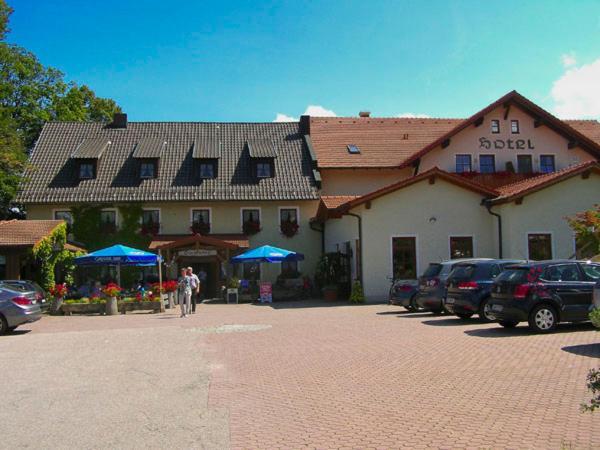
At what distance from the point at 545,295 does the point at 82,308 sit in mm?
16708

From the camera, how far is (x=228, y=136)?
3600 centimetres

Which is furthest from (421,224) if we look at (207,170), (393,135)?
(207,170)

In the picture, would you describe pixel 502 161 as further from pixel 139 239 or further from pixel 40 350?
pixel 40 350

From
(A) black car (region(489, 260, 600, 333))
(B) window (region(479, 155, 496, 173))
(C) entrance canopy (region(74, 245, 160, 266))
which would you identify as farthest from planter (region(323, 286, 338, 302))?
(A) black car (region(489, 260, 600, 333))

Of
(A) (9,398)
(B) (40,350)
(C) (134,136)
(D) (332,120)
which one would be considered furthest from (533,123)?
(A) (9,398)

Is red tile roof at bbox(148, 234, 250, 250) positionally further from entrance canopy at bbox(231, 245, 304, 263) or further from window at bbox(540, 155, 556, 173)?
window at bbox(540, 155, 556, 173)

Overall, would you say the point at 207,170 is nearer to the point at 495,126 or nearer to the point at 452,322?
the point at 495,126

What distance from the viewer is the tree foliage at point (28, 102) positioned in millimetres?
33181

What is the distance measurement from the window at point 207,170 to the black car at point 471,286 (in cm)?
1878

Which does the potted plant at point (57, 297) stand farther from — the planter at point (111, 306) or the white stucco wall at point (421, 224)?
the white stucco wall at point (421, 224)

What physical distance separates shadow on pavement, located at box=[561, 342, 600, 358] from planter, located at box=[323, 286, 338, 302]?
1524cm

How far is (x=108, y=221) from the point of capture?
3106 centimetres

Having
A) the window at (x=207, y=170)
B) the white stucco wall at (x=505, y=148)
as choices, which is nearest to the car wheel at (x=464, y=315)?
the white stucco wall at (x=505, y=148)

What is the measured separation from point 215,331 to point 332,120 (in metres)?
24.0
